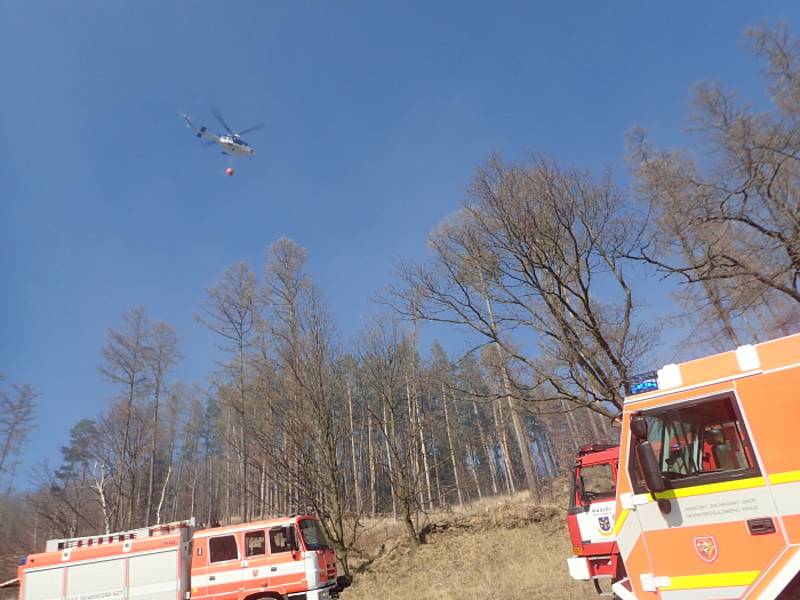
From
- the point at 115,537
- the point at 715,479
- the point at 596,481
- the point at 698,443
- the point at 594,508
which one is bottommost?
the point at 594,508

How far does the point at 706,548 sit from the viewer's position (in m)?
4.58

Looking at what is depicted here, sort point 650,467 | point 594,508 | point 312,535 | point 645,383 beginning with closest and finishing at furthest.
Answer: point 650,467, point 645,383, point 594,508, point 312,535

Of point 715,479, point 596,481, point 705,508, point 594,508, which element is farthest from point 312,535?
point 715,479

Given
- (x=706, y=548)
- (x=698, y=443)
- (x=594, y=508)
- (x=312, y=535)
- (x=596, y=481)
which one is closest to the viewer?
(x=706, y=548)

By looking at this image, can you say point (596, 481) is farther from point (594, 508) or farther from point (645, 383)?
point (645, 383)

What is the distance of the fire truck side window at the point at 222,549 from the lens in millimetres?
12844

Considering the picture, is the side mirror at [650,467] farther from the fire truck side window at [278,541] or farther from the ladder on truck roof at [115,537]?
the ladder on truck roof at [115,537]

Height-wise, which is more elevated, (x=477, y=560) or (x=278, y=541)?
(x=278, y=541)

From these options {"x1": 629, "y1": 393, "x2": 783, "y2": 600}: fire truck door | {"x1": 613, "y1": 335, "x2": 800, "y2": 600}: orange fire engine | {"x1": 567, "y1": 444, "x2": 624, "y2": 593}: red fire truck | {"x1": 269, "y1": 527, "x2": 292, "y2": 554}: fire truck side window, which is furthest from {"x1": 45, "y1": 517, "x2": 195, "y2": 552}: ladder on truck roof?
{"x1": 629, "y1": 393, "x2": 783, "y2": 600}: fire truck door

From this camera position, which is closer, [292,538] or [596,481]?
[596,481]

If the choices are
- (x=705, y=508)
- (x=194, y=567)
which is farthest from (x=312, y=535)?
(x=705, y=508)

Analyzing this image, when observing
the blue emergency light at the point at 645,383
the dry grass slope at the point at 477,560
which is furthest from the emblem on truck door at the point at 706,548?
the dry grass slope at the point at 477,560

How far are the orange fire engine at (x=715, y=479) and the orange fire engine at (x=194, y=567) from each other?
9.82 metres

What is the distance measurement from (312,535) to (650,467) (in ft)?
36.4
